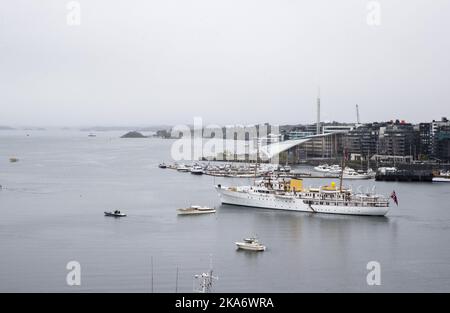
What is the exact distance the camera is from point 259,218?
795 cm

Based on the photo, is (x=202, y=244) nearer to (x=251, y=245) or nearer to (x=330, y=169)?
(x=251, y=245)

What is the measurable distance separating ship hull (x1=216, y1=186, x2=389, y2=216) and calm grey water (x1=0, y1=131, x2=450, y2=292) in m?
0.18

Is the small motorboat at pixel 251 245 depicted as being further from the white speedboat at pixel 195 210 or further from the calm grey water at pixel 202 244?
the white speedboat at pixel 195 210

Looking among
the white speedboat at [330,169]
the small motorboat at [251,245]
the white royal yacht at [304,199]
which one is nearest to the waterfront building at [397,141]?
the white speedboat at [330,169]

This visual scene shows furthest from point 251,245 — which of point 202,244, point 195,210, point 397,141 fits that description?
point 397,141

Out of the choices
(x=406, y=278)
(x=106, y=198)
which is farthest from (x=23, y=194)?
(x=406, y=278)

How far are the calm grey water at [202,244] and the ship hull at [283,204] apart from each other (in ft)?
0.59

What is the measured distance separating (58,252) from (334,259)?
232cm

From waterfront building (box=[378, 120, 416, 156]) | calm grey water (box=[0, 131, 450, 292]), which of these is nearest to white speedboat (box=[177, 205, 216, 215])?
calm grey water (box=[0, 131, 450, 292])

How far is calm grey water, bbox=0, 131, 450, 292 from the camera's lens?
4742mm

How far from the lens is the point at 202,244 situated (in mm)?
6133

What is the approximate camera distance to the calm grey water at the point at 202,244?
474cm
